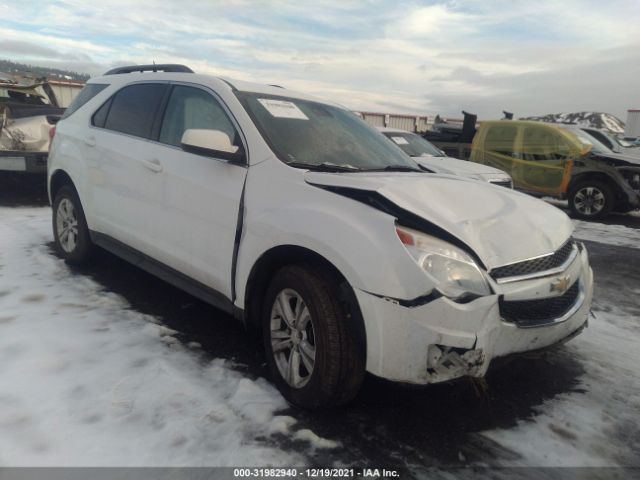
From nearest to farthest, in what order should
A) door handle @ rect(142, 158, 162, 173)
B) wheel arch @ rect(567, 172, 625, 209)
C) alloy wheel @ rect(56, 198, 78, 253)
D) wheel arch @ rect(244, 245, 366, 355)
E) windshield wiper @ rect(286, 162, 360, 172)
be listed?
wheel arch @ rect(244, 245, 366, 355) < windshield wiper @ rect(286, 162, 360, 172) < door handle @ rect(142, 158, 162, 173) < alloy wheel @ rect(56, 198, 78, 253) < wheel arch @ rect(567, 172, 625, 209)

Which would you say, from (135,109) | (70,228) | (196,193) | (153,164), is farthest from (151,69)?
(196,193)

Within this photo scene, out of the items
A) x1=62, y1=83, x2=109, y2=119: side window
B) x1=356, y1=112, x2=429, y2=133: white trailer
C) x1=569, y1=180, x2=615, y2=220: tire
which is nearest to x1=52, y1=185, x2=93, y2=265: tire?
x1=62, y1=83, x2=109, y2=119: side window

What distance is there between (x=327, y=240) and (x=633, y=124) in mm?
34738

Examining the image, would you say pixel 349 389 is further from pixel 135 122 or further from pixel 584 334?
pixel 135 122

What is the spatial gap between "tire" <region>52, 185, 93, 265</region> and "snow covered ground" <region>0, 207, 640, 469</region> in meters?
1.05

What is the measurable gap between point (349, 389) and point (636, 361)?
89.2 inches

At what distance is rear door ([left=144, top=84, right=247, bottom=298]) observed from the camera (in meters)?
2.95

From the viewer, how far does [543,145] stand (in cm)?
1011

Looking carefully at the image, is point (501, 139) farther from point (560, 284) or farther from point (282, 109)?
point (560, 284)

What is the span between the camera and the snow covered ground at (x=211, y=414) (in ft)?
7.25

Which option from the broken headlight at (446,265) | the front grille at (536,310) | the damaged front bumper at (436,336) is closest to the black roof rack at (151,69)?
the broken headlight at (446,265)

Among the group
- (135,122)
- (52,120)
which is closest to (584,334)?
(135,122)

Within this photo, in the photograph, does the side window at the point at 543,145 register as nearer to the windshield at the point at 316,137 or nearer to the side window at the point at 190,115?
the windshield at the point at 316,137

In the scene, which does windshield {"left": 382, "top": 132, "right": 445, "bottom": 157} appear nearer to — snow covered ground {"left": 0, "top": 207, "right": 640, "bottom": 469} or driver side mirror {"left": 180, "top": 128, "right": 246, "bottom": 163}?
snow covered ground {"left": 0, "top": 207, "right": 640, "bottom": 469}
